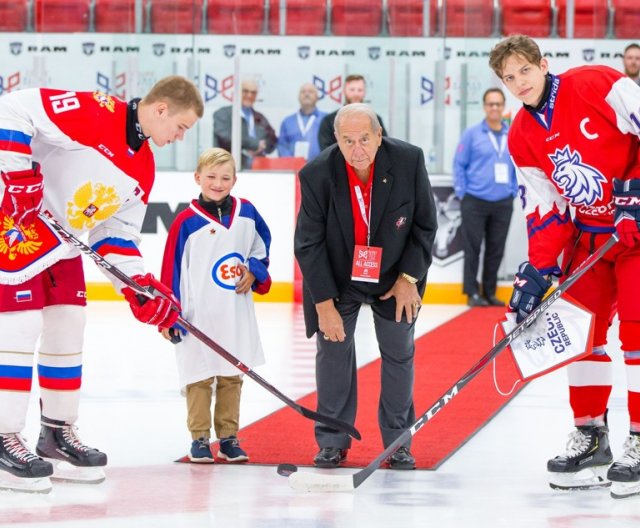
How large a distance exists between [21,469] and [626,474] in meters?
1.61

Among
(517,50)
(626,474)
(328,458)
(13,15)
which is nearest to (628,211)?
(517,50)

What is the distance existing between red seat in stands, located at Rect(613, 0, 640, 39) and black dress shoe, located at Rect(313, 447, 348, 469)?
6198 millimetres

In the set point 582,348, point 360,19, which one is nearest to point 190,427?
point 582,348

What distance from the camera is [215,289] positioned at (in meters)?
3.86

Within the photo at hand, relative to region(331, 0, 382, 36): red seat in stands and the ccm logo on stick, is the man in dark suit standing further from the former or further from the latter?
region(331, 0, 382, 36): red seat in stands

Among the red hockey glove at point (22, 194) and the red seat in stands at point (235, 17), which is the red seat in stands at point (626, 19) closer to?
the red seat in stands at point (235, 17)

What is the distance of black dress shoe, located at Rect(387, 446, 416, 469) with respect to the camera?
11.9 ft

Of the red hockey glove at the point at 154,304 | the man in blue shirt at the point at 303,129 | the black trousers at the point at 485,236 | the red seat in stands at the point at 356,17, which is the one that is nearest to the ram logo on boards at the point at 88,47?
the man in blue shirt at the point at 303,129

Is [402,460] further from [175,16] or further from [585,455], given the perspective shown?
[175,16]

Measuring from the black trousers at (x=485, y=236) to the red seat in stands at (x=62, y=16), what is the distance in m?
3.33

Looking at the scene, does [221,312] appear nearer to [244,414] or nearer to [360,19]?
[244,414]

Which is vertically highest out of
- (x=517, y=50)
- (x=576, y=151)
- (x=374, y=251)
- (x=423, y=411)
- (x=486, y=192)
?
(x=517, y=50)

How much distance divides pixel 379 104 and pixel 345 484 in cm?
616

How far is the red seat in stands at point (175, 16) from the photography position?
909 cm
